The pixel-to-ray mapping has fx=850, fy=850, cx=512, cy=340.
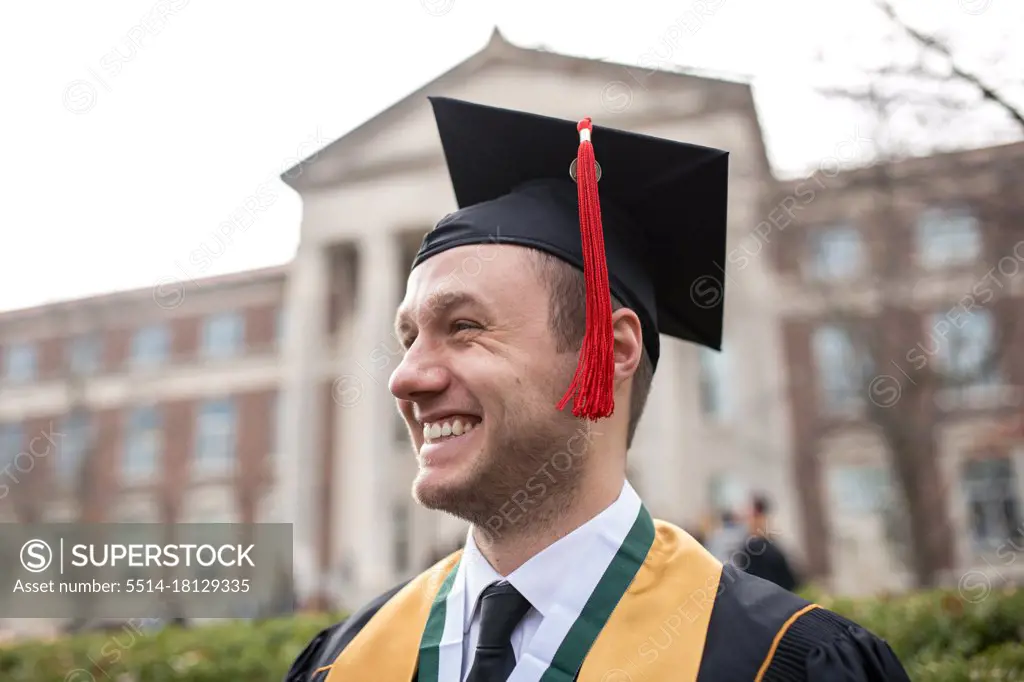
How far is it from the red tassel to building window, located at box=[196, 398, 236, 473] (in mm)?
30079

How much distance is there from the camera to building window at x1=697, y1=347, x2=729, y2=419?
24016mm

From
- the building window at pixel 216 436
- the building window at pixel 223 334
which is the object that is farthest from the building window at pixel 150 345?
the building window at pixel 216 436

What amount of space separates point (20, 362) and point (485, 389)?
36.4m

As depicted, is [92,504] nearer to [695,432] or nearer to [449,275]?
[695,432]

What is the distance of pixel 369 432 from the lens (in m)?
25.7

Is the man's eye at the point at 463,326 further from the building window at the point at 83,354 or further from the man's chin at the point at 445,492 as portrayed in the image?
the building window at the point at 83,354

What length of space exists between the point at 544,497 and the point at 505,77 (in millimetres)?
22210

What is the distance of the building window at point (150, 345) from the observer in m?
32.5

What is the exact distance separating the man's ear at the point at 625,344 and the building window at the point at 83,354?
74.7 feet

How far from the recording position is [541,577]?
1.78m

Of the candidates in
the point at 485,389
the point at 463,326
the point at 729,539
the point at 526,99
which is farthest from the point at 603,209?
the point at 526,99

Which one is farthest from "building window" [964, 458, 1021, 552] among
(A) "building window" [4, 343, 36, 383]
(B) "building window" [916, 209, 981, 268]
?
(A) "building window" [4, 343, 36, 383]

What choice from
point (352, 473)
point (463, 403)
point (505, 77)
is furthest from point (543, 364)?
point (352, 473)

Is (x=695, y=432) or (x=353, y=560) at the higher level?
(x=695, y=432)
